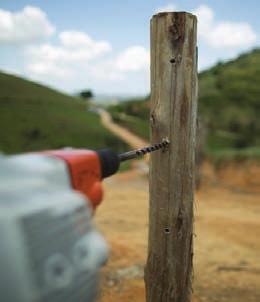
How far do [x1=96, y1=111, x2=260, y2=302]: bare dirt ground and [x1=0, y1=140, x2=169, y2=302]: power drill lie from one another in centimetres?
272

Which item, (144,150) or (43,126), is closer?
(144,150)

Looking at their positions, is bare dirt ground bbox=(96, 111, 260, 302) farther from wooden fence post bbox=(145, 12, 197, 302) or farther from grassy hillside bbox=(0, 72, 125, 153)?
grassy hillside bbox=(0, 72, 125, 153)

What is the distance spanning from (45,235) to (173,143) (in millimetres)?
1299

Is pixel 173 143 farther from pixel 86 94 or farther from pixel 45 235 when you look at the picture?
pixel 86 94

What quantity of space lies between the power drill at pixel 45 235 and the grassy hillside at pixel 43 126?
65.4 ft

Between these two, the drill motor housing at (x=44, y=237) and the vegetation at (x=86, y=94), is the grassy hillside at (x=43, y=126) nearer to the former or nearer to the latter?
the vegetation at (x=86, y=94)

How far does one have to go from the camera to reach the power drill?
0.77m

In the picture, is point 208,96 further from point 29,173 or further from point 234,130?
point 29,173

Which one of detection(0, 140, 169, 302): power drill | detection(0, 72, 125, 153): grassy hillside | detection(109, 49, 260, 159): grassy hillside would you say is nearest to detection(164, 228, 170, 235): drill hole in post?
detection(0, 140, 169, 302): power drill

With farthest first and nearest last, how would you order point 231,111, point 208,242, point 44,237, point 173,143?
point 231,111 → point 208,242 → point 173,143 → point 44,237

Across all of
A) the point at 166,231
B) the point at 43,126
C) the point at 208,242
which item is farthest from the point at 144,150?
the point at 43,126

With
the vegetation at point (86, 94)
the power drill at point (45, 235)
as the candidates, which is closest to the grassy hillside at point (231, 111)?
the power drill at point (45, 235)

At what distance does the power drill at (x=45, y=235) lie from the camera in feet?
2.53

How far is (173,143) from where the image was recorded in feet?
6.76
